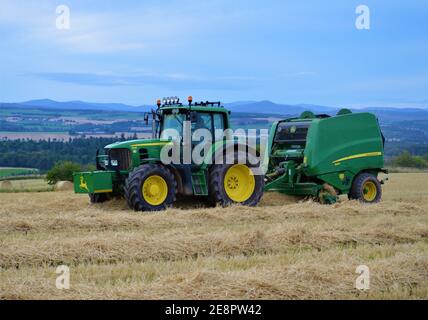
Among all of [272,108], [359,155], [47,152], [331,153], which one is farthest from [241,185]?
[272,108]

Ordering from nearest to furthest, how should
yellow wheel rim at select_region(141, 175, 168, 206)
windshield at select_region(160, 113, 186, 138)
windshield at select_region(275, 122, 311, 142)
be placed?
yellow wheel rim at select_region(141, 175, 168, 206) → windshield at select_region(160, 113, 186, 138) → windshield at select_region(275, 122, 311, 142)

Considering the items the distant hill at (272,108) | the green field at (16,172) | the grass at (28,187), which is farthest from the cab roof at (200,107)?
the distant hill at (272,108)

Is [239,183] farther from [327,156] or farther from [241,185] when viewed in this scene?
[327,156]

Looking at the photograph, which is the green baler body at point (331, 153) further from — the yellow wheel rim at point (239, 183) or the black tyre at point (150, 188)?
the black tyre at point (150, 188)

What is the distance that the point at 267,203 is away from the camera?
1293 centimetres

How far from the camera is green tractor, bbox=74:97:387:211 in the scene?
37.6ft

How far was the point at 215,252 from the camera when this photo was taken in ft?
24.4

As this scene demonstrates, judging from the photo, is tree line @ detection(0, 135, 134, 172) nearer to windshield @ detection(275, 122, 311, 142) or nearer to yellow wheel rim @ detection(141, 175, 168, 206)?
windshield @ detection(275, 122, 311, 142)

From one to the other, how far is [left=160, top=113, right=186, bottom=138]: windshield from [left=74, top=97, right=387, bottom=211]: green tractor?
18 millimetres

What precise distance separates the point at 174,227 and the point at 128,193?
5.78 feet

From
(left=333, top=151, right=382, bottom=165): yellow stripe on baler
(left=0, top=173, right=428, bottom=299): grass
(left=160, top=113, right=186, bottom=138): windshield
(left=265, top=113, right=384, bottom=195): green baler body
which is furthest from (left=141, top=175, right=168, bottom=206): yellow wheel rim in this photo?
(left=333, top=151, right=382, bottom=165): yellow stripe on baler
